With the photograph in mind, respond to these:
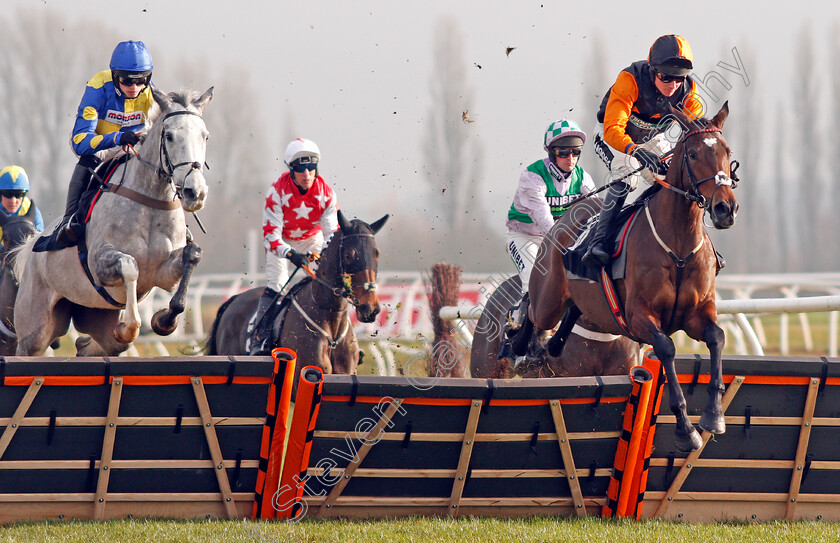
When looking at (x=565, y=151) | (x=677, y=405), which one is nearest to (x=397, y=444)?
(x=677, y=405)

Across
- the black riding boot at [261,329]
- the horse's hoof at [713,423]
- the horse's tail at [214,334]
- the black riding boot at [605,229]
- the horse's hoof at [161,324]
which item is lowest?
the horse's tail at [214,334]

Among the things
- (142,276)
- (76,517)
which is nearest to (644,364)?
(76,517)

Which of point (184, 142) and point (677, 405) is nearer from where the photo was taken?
point (677, 405)

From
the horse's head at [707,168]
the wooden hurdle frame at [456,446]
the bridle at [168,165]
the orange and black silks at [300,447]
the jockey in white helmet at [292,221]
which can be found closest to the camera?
the orange and black silks at [300,447]

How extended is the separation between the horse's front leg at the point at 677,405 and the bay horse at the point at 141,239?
111 inches

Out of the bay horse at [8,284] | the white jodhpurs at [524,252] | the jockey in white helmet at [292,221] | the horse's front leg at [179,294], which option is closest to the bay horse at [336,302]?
the jockey in white helmet at [292,221]

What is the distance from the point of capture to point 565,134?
Answer: 695cm

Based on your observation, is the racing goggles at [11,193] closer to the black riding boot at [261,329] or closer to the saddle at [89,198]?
the saddle at [89,198]

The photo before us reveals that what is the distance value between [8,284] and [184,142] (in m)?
2.65

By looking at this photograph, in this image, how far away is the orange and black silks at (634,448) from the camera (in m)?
4.78

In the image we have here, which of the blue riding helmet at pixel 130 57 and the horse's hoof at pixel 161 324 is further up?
the blue riding helmet at pixel 130 57

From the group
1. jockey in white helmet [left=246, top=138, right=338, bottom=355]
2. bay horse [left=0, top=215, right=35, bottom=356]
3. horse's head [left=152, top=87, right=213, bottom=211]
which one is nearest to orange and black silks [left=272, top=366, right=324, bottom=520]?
horse's head [left=152, top=87, right=213, bottom=211]

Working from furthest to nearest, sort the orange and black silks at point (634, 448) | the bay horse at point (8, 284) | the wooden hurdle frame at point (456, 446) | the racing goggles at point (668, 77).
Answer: the bay horse at point (8, 284) < the racing goggles at point (668, 77) < the orange and black silks at point (634, 448) < the wooden hurdle frame at point (456, 446)

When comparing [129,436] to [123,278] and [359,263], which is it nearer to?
[123,278]
